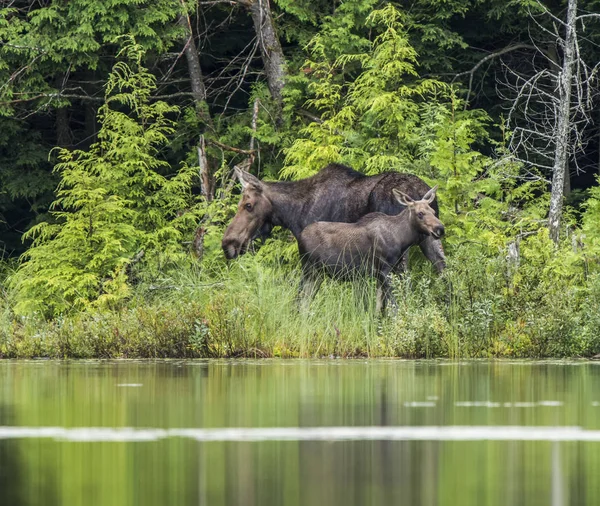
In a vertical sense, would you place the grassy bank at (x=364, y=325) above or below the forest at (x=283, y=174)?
below

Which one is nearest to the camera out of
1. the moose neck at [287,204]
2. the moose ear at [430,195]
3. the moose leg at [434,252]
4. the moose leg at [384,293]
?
the moose leg at [384,293]

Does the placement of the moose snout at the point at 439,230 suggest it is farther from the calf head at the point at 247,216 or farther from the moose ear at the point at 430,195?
the calf head at the point at 247,216

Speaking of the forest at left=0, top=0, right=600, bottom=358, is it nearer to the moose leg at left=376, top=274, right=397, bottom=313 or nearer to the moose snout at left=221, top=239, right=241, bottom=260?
the moose leg at left=376, top=274, right=397, bottom=313

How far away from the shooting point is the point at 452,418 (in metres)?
8.95

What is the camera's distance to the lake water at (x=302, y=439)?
5996mm

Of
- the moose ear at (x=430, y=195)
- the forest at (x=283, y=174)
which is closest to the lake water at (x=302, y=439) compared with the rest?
the forest at (x=283, y=174)

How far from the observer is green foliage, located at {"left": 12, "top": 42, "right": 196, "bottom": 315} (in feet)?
64.9

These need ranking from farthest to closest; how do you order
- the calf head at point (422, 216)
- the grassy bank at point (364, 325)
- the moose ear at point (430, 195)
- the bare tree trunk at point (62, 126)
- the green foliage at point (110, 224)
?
the bare tree trunk at point (62, 126) → the green foliage at point (110, 224) → the moose ear at point (430, 195) → the calf head at point (422, 216) → the grassy bank at point (364, 325)

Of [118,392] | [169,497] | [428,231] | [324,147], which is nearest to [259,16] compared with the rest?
[324,147]

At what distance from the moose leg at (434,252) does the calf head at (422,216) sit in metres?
0.60

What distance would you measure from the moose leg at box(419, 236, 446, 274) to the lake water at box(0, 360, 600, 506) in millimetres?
5287

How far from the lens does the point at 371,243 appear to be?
17734 millimetres

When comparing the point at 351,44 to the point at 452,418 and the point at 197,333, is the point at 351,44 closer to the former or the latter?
the point at 197,333

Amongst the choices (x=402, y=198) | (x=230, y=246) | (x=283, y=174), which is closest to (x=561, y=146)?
(x=402, y=198)
